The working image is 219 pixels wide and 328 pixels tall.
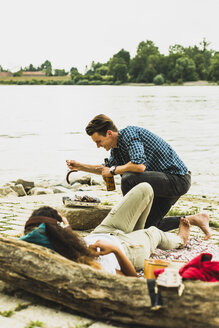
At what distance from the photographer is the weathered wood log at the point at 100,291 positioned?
318 cm

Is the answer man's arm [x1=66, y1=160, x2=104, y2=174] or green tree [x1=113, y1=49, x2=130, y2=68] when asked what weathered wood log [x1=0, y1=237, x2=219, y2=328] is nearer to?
man's arm [x1=66, y1=160, x2=104, y2=174]

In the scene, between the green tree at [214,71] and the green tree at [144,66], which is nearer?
the green tree at [214,71]

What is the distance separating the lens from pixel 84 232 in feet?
21.3

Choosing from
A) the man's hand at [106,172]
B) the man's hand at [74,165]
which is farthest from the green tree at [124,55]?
the man's hand at [106,172]

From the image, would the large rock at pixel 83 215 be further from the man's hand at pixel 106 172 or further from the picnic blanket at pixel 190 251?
the picnic blanket at pixel 190 251

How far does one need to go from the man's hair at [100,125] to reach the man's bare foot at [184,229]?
1402mm

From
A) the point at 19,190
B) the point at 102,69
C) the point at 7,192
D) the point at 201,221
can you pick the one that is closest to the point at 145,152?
the point at 201,221

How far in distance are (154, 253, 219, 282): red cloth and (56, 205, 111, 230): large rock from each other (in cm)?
305

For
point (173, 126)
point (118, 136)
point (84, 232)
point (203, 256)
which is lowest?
point (173, 126)

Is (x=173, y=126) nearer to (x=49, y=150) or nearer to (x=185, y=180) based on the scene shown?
(x=49, y=150)

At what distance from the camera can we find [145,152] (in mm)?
5875

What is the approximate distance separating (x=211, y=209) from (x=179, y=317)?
529cm

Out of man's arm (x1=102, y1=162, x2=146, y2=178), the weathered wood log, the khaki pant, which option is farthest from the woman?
man's arm (x1=102, y1=162, x2=146, y2=178)

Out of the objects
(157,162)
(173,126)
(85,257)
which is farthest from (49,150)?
(85,257)
